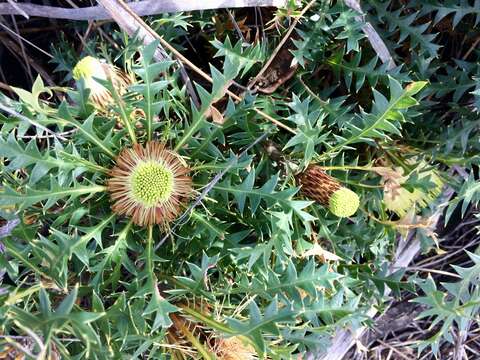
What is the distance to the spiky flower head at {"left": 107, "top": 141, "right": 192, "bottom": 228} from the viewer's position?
1.26 meters

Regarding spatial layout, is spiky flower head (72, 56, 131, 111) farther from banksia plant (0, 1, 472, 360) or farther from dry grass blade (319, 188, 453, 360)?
dry grass blade (319, 188, 453, 360)

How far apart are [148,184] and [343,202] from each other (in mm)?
476

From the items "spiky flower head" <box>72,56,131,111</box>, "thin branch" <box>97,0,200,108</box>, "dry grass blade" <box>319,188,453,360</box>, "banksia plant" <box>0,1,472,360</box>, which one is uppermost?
"thin branch" <box>97,0,200,108</box>

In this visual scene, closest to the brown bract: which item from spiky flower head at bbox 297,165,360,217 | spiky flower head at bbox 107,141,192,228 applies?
spiky flower head at bbox 297,165,360,217

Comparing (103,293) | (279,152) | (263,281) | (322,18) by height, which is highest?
(322,18)

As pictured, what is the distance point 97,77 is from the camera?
125 cm

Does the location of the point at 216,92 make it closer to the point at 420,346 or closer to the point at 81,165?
the point at 81,165

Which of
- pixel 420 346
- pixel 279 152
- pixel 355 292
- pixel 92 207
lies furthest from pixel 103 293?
pixel 420 346

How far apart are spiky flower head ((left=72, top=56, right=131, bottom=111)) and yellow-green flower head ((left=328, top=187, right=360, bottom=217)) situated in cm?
59

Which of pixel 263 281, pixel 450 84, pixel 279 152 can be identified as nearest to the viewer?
Result: pixel 263 281

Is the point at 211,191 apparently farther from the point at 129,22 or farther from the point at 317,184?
the point at 129,22

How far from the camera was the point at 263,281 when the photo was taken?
→ 139cm

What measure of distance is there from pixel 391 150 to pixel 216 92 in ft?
2.02

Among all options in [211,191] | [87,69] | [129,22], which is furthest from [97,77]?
[211,191]
